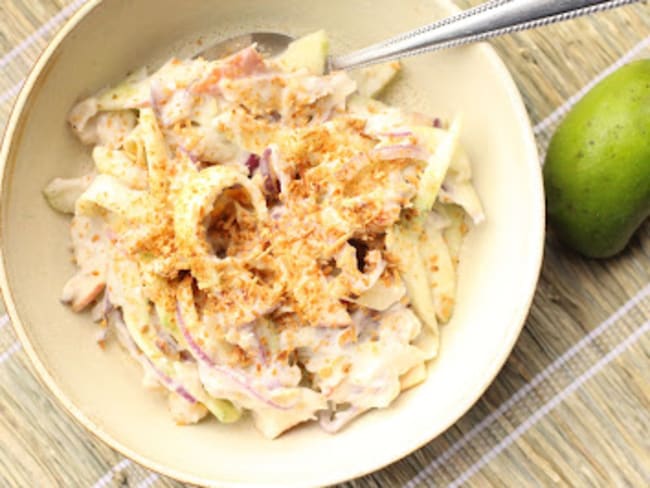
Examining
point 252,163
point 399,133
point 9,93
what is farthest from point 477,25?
point 9,93

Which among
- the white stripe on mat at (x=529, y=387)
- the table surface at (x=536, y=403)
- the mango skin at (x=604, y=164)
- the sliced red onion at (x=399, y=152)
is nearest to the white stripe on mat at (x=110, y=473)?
the table surface at (x=536, y=403)

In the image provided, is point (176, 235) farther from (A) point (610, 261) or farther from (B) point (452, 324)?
(A) point (610, 261)

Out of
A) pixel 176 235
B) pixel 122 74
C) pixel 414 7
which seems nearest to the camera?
pixel 176 235

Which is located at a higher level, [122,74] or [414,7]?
[122,74]

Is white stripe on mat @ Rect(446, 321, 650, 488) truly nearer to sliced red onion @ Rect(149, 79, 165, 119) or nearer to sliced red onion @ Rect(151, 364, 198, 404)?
sliced red onion @ Rect(151, 364, 198, 404)

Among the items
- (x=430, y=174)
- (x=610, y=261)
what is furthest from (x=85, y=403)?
(x=610, y=261)

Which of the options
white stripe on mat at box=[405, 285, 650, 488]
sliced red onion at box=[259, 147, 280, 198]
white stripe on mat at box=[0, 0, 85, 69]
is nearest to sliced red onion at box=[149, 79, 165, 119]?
sliced red onion at box=[259, 147, 280, 198]
